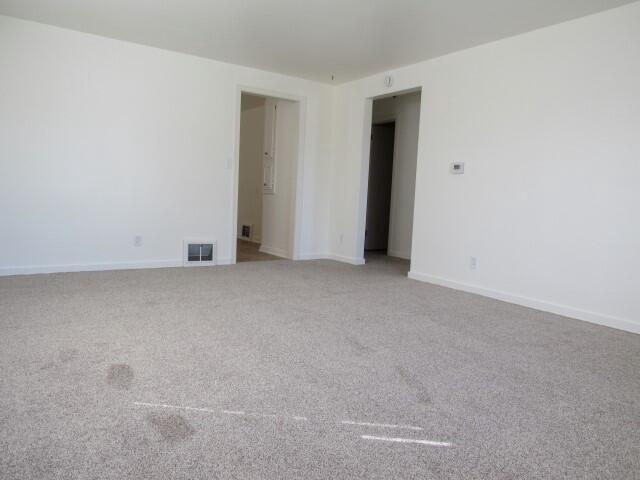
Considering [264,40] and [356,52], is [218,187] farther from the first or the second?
[356,52]

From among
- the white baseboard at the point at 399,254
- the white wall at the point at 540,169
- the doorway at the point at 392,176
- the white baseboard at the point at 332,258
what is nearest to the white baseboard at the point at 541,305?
the white wall at the point at 540,169

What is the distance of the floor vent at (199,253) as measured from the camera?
17.0ft

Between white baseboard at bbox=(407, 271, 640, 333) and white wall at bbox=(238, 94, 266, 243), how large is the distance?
3.59 m

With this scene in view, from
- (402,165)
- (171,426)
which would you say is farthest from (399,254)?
(171,426)

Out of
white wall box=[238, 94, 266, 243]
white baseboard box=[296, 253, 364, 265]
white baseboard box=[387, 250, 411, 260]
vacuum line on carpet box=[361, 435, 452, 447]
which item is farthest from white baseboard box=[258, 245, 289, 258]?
vacuum line on carpet box=[361, 435, 452, 447]

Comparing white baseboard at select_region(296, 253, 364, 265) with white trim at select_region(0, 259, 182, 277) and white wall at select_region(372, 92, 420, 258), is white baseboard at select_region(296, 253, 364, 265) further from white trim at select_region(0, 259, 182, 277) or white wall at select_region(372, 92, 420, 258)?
white trim at select_region(0, 259, 182, 277)

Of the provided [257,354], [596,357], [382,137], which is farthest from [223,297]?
[382,137]

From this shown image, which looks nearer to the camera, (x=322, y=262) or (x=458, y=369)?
(x=458, y=369)

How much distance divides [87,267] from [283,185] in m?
2.76

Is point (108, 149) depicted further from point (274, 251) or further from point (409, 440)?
point (409, 440)

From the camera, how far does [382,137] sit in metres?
7.24

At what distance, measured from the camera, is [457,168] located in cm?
454

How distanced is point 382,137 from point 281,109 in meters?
1.82

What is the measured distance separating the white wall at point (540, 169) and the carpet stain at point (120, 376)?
10.8 feet
